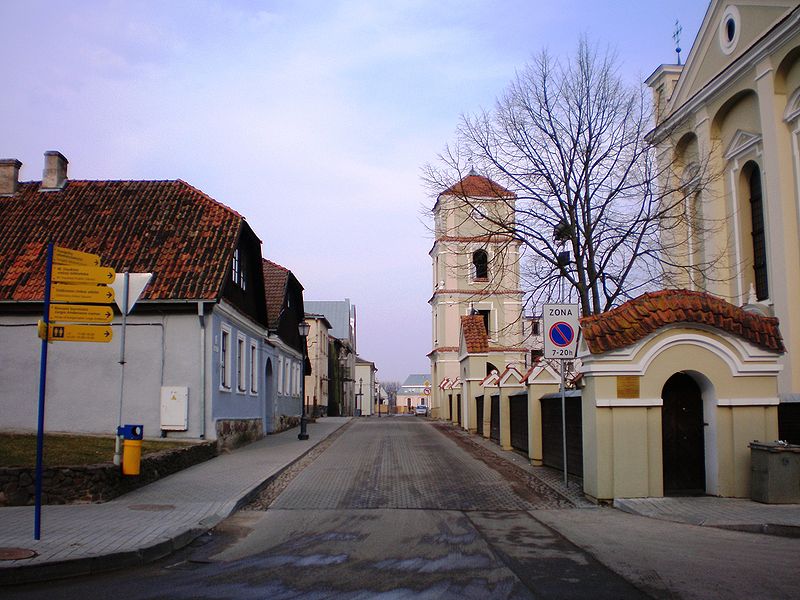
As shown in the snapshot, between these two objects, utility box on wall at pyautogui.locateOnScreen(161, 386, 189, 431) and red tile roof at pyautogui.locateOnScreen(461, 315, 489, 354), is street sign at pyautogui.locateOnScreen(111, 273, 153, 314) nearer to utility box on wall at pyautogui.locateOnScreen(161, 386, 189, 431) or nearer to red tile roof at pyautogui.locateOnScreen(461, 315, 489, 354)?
utility box on wall at pyautogui.locateOnScreen(161, 386, 189, 431)

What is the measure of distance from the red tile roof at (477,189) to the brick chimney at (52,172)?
39.3 feet

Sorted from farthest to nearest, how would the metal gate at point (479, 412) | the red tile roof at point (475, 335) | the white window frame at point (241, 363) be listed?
the red tile roof at point (475, 335) < the metal gate at point (479, 412) < the white window frame at point (241, 363)

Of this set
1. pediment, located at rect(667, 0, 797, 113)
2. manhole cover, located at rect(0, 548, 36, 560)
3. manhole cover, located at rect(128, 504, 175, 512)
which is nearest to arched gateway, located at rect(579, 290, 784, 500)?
manhole cover, located at rect(128, 504, 175, 512)

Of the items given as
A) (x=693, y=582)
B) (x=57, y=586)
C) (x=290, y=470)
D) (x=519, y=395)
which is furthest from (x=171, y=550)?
(x=519, y=395)

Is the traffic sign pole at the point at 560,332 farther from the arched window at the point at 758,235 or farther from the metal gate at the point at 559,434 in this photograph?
the arched window at the point at 758,235

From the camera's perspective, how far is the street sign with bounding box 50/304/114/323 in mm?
8992

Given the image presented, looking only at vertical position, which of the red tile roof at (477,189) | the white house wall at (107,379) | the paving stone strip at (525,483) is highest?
the red tile roof at (477,189)

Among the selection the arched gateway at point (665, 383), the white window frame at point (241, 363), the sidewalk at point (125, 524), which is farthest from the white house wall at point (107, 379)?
the arched gateway at point (665, 383)

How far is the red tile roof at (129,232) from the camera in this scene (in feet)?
63.5

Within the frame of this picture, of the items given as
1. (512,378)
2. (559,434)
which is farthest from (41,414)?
(512,378)

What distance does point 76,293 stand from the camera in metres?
9.21

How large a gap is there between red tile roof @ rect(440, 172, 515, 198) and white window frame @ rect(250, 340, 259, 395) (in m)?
8.95

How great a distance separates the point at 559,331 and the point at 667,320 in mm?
2583

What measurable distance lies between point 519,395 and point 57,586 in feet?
50.6
